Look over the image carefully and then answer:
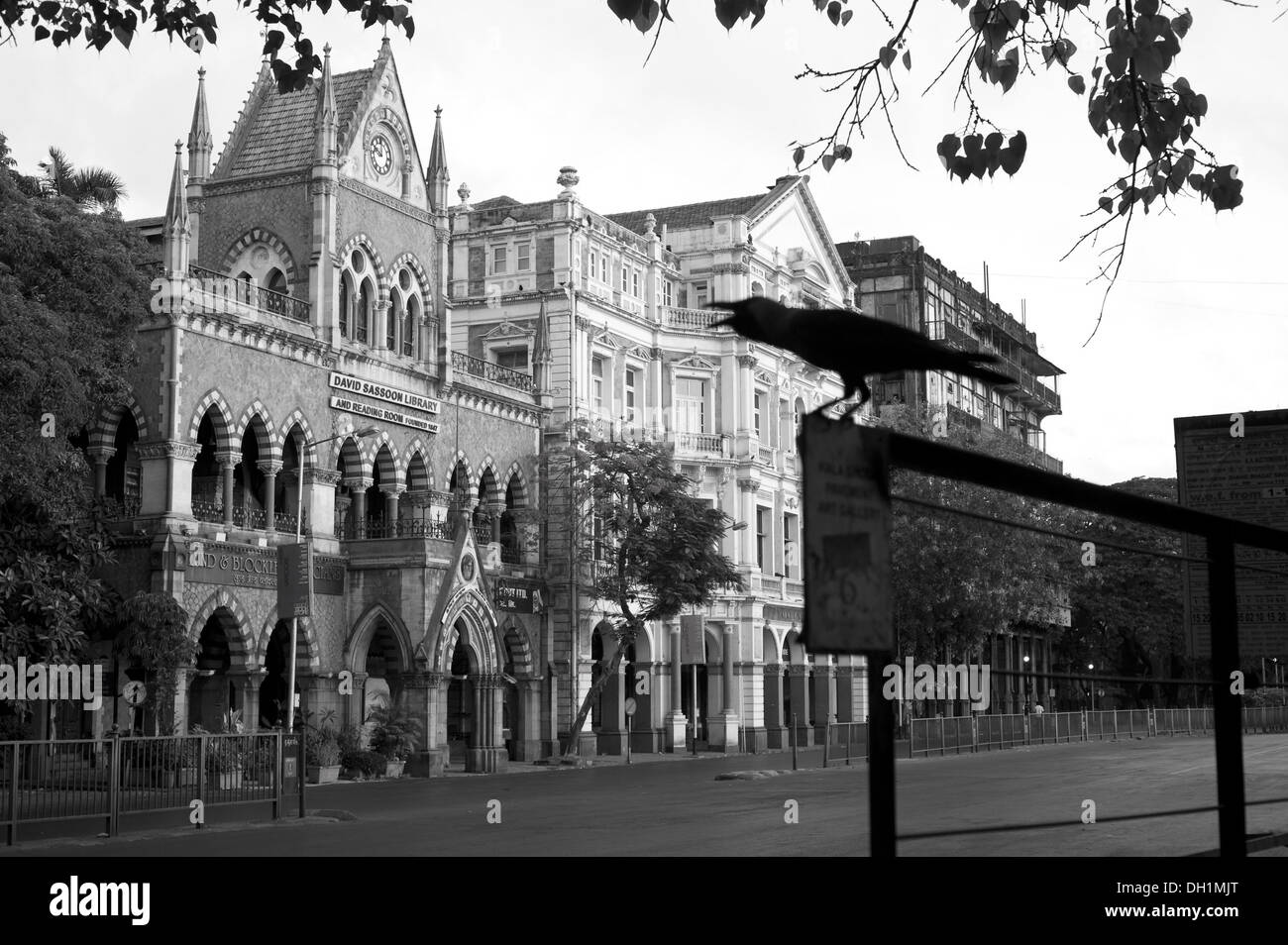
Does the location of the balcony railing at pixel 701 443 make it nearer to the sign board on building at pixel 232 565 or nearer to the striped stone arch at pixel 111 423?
the sign board on building at pixel 232 565

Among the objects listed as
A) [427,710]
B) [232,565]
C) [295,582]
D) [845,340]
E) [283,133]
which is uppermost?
[283,133]

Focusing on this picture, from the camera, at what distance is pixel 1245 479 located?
39.4ft

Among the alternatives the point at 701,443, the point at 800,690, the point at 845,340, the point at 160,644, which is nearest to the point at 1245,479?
the point at 845,340

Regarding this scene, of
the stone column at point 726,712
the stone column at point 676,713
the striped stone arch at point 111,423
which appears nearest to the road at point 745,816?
the striped stone arch at point 111,423

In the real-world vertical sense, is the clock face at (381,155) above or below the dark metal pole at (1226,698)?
above

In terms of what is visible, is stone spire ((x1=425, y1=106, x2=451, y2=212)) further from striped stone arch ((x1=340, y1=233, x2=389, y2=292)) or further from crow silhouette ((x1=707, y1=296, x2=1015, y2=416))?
crow silhouette ((x1=707, y1=296, x2=1015, y2=416))

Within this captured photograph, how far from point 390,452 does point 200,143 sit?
909 cm

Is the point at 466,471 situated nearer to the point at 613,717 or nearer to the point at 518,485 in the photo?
the point at 518,485

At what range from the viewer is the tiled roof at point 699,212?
59.6 metres

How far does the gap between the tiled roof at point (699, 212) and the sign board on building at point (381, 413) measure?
61.6 feet

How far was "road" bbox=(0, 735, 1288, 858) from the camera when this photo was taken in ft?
43.0

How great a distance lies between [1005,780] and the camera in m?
27.9

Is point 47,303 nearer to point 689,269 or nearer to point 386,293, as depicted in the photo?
point 386,293

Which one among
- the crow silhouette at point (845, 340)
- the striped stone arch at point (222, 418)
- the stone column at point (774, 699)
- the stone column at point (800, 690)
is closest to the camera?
the crow silhouette at point (845, 340)
